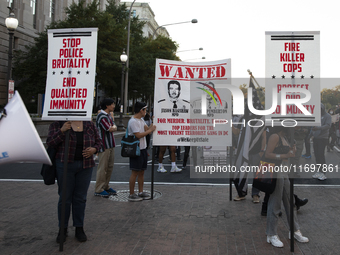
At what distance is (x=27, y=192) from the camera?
7203mm

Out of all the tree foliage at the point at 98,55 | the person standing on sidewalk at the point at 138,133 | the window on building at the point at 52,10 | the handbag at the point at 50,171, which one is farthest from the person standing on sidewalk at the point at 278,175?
the window on building at the point at 52,10

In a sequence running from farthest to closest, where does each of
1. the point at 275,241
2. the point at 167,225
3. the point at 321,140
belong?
the point at 321,140 < the point at 167,225 < the point at 275,241

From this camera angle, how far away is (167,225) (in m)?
5.14

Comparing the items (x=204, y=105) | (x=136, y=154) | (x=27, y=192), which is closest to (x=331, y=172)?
(x=204, y=105)

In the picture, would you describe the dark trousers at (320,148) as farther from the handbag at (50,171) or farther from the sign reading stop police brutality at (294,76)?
the handbag at (50,171)

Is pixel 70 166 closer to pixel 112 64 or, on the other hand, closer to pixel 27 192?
pixel 27 192

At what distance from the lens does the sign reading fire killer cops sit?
6391 millimetres

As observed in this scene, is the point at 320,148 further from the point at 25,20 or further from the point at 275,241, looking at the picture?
the point at 25,20

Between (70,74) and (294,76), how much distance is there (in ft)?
9.24

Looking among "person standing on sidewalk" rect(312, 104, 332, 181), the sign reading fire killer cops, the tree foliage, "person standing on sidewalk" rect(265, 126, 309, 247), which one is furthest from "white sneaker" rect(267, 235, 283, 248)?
the tree foliage

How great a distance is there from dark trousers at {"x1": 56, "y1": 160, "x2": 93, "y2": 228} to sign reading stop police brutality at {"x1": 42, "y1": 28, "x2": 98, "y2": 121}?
641 mm

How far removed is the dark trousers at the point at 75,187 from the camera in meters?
4.45

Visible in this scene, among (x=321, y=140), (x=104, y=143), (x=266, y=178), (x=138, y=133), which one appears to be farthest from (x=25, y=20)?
(x=266, y=178)

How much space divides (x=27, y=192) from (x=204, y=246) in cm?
441
